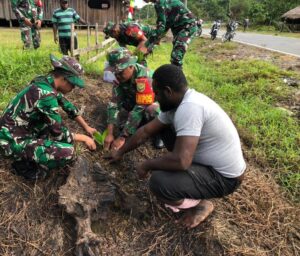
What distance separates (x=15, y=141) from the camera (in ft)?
8.90

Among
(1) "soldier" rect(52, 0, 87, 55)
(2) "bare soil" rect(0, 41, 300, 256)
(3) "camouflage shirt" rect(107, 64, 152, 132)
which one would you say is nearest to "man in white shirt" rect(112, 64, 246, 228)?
(2) "bare soil" rect(0, 41, 300, 256)

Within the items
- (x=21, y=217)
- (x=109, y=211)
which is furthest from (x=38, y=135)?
(x=109, y=211)

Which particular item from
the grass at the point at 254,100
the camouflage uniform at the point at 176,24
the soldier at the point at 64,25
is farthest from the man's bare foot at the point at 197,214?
the soldier at the point at 64,25

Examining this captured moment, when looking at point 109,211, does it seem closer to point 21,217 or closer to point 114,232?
point 114,232

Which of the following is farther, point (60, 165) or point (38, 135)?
point (38, 135)

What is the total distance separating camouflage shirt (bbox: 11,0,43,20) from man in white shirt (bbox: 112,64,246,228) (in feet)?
22.1

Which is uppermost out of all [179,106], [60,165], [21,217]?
[179,106]

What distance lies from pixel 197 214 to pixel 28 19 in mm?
7169

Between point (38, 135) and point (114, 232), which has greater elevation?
point (38, 135)

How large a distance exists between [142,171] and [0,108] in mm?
2064

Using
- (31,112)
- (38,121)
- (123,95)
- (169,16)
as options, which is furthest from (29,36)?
(31,112)

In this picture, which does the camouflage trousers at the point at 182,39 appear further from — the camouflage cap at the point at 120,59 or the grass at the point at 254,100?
the camouflage cap at the point at 120,59

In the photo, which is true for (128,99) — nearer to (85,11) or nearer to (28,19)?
(28,19)

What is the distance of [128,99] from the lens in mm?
3816
